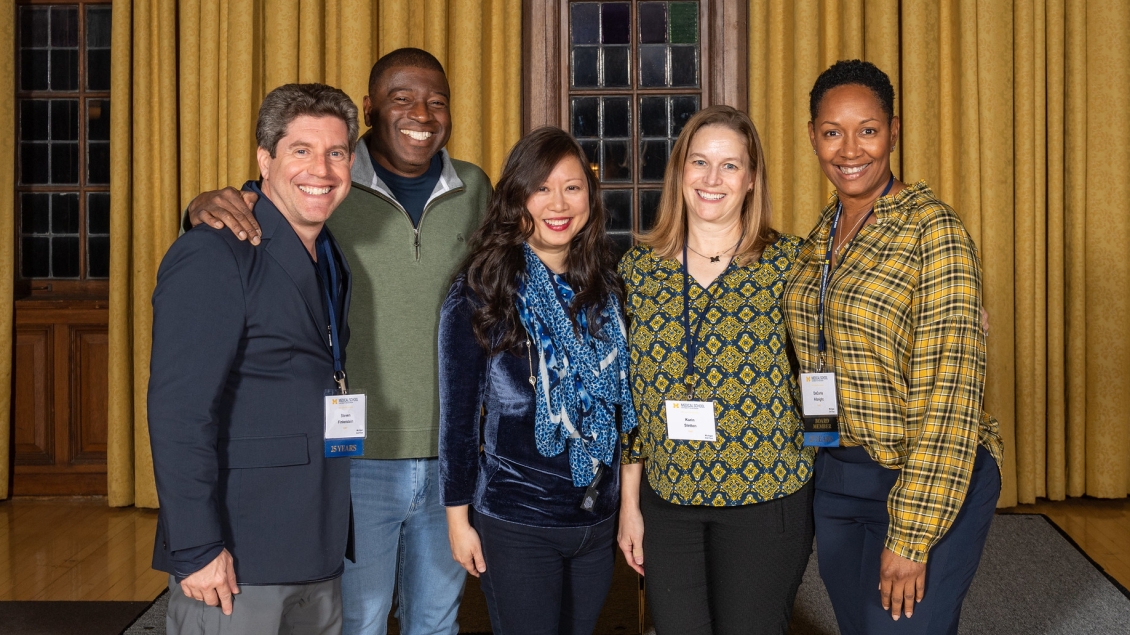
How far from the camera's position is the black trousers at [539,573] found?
1937mm

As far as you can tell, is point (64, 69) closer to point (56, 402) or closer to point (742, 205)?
point (56, 402)

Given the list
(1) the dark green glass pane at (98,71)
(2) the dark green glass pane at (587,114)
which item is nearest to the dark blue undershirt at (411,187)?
(2) the dark green glass pane at (587,114)

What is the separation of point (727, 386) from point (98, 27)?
4.69 m

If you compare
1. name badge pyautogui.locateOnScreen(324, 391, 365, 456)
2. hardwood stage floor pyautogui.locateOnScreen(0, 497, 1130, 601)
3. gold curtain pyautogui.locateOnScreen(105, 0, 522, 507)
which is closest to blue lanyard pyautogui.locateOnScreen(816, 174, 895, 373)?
name badge pyautogui.locateOnScreen(324, 391, 365, 456)

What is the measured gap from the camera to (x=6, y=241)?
4.80 metres

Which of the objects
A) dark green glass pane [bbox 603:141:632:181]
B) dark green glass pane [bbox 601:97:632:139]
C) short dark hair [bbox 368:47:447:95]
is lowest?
short dark hair [bbox 368:47:447:95]

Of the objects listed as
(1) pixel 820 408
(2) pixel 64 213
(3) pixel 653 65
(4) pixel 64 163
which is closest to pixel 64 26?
(4) pixel 64 163

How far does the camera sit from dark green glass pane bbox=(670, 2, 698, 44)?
16.2 ft

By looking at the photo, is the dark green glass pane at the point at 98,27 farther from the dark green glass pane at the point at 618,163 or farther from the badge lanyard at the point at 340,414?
the badge lanyard at the point at 340,414

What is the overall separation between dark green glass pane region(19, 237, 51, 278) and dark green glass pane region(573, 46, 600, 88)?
317 centimetres

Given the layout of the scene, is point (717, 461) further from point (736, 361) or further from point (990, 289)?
point (990, 289)

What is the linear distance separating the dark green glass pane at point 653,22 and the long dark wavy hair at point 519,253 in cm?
308

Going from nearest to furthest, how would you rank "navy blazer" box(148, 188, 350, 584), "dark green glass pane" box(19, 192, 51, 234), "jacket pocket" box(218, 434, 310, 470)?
"navy blazer" box(148, 188, 350, 584)
"jacket pocket" box(218, 434, 310, 470)
"dark green glass pane" box(19, 192, 51, 234)

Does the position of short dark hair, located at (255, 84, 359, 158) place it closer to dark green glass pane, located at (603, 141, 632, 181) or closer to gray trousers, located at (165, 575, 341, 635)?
gray trousers, located at (165, 575, 341, 635)
